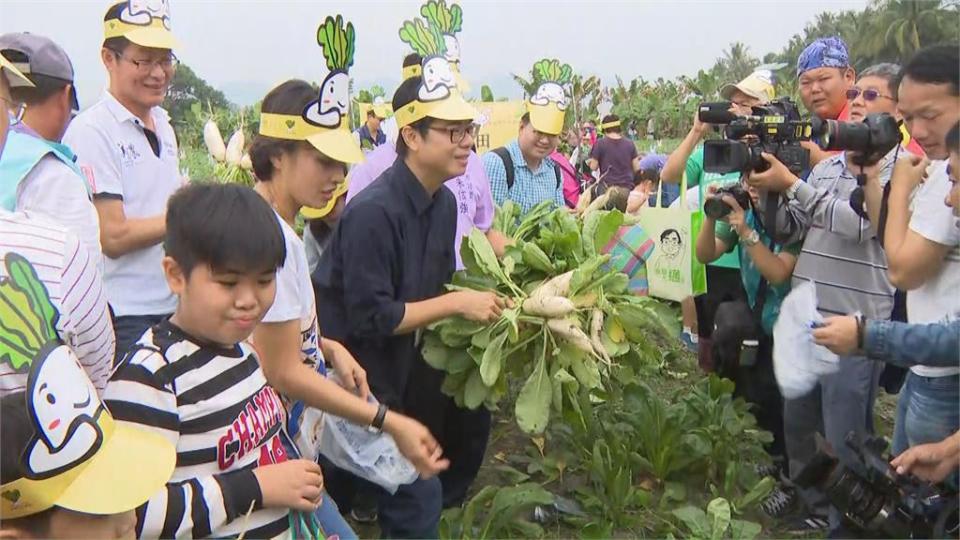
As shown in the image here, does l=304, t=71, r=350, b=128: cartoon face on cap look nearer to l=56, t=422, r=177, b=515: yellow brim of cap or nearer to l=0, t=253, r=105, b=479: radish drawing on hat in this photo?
l=0, t=253, r=105, b=479: radish drawing on hat

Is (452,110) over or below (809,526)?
over

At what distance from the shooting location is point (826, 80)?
3.55 m

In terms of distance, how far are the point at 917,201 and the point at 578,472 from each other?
1.92 m

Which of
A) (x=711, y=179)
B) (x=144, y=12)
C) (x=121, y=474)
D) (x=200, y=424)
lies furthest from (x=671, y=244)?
(x=121, y=474)

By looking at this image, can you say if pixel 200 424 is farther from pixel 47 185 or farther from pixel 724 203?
pixel 724 203

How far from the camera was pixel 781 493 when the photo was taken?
3342 mm

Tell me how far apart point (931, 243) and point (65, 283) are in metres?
2.32

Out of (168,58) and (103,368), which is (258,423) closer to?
(103,368)

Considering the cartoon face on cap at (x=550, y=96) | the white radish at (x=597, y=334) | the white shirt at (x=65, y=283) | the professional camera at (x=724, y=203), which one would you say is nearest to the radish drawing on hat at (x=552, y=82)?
the cartoon face on cap at (x=550, y=96)

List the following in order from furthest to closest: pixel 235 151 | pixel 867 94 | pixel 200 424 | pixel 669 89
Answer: pixel 669 89 < pixel 235 151 < pixel 867 94 < pixel 200 424

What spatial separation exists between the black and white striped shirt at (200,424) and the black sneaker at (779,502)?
7.95ft

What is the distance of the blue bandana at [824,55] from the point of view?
354 centimetres

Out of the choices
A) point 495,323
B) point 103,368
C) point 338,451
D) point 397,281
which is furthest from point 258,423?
point 495,323

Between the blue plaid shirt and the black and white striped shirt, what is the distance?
2827mm
